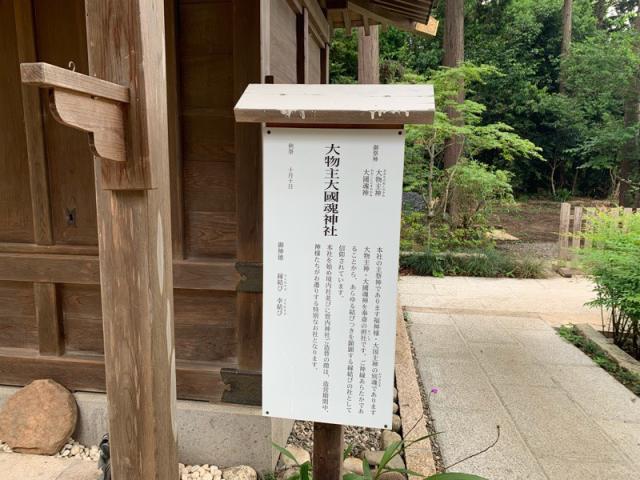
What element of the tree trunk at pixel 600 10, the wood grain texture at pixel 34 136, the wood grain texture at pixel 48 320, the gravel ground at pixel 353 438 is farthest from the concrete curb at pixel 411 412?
the tree trunk at pixel 600 10

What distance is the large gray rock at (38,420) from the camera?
2531 millimetres

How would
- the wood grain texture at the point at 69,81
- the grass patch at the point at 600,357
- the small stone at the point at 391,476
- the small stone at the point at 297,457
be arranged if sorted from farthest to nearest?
1. the grass patch at the point at 600,357
2. the small stone at the point at 297,457
3. the small stone at the point at 391,476
4. the wood grain texture at the point at 69,81

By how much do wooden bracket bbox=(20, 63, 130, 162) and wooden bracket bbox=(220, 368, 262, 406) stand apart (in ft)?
4.93

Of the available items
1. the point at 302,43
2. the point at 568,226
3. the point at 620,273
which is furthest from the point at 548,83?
the point at 302,43

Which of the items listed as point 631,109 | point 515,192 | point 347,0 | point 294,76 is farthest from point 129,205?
point 515,192

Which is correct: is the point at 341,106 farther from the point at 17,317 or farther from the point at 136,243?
the point at 17,317

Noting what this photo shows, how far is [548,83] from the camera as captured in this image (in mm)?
17969

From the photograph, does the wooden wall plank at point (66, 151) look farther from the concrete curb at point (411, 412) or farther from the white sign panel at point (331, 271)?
the concrete curb at point (411, 412)

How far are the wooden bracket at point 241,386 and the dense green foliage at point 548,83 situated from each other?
12.6 metres

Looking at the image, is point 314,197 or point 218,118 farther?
point 218,118

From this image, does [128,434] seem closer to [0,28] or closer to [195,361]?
[195,361]

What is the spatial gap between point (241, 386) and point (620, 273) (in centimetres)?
340

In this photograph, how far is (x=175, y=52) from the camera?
7.50 ft

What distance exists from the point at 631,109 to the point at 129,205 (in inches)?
644
